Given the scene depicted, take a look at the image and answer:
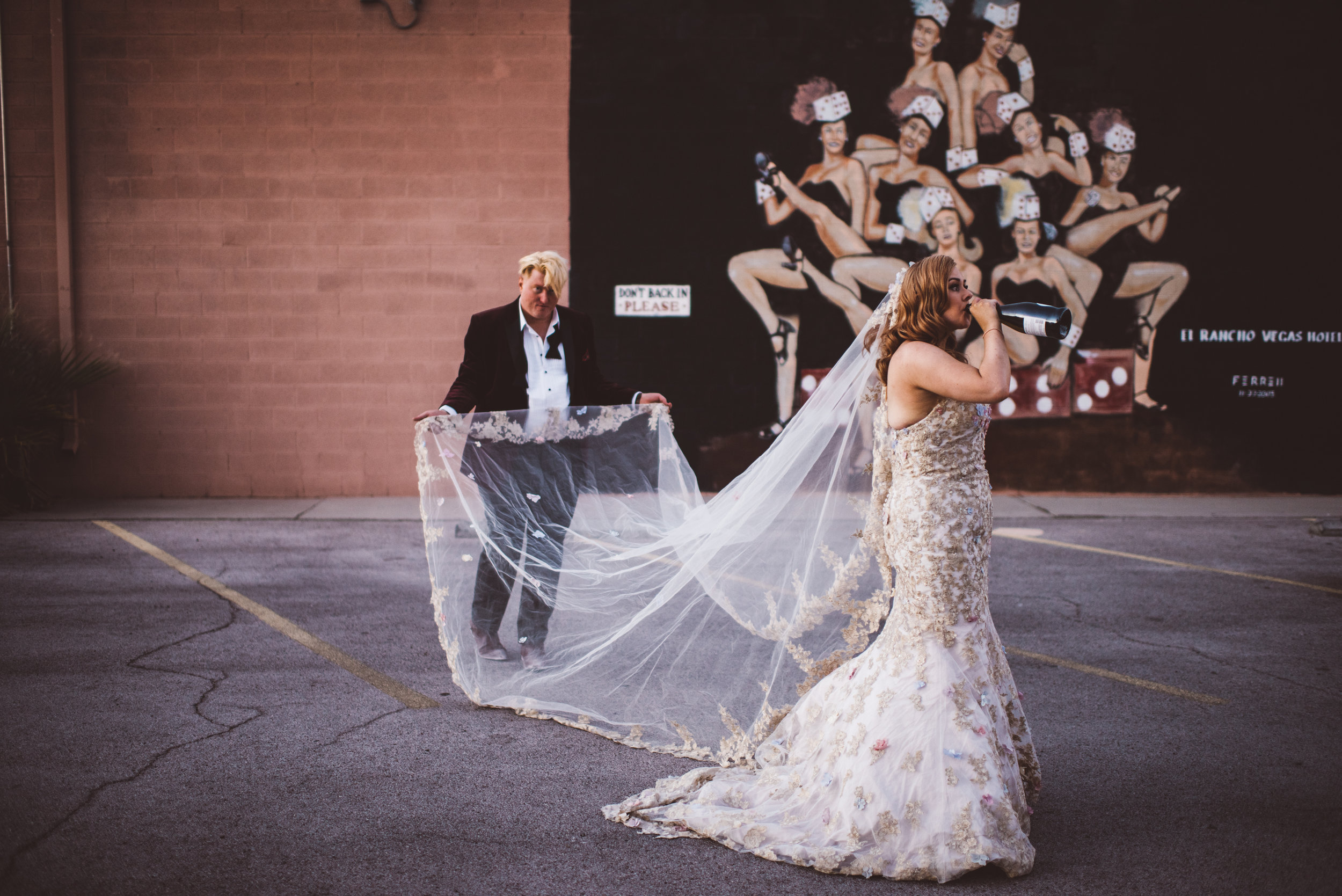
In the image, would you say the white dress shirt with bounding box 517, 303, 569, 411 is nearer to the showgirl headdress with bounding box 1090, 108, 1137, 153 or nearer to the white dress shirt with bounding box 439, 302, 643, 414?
the white dress shirt with bounding box 439, 302, 643, 414

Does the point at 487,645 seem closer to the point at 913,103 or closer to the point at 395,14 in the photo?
the point at 395,14

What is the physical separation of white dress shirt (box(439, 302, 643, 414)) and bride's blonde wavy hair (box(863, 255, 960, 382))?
1723mm

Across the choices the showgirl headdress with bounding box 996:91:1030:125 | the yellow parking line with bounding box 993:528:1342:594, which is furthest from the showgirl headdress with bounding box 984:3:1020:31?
the yellow parking line with bounding box 993:528:1342:594

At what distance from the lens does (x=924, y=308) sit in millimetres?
3271

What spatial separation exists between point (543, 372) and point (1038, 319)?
2435 mm

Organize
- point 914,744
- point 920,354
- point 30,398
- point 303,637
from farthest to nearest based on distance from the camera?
point 30,398 → point 303,637 → point 920,354 → point 914,744

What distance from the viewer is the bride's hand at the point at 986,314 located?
3.24 metres

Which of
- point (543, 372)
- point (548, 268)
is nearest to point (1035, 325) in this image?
point (548, 268)

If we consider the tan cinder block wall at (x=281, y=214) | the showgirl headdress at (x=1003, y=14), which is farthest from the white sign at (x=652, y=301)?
the showgirl headdress at (x=1003, y=14)

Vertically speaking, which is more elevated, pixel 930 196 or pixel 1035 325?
pixel 930 196

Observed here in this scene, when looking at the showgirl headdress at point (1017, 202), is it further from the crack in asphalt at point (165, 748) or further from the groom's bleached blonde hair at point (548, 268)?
the crack in asphalt at point (165, 748)

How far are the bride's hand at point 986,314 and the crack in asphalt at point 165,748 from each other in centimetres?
327

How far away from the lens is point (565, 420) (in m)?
4.70

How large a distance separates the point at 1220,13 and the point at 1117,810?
32.1ft
